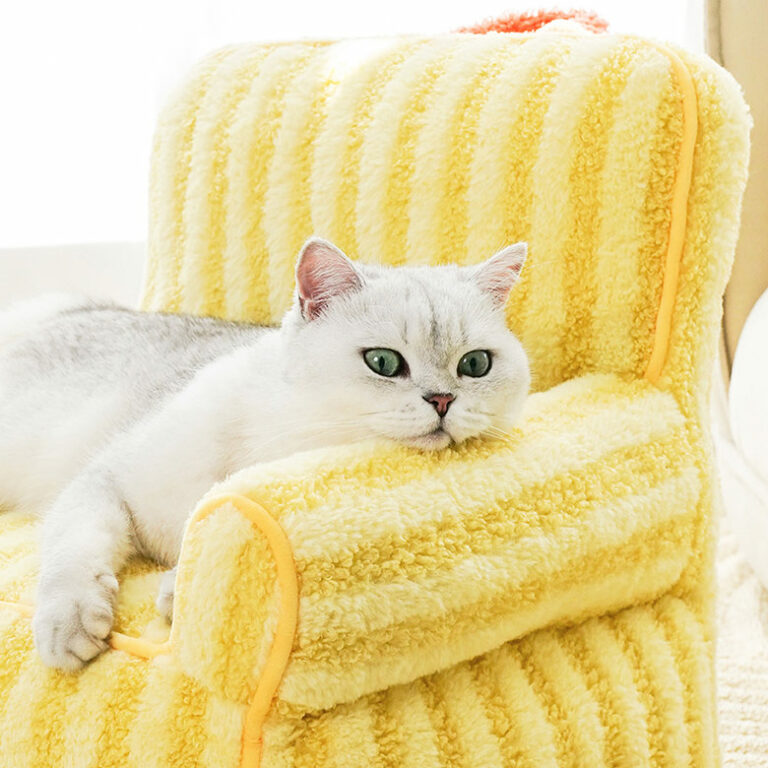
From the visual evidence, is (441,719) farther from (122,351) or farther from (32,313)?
(32,313)

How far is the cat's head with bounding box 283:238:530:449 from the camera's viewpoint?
0.96m

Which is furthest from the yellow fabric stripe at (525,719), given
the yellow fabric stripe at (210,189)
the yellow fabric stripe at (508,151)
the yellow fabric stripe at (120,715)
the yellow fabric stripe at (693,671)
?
the yellow fabric stripe at (210,189)

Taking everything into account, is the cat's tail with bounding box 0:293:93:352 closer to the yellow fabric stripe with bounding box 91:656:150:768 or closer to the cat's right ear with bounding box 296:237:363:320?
the cat's right ear with bounding box 296:237:363:320

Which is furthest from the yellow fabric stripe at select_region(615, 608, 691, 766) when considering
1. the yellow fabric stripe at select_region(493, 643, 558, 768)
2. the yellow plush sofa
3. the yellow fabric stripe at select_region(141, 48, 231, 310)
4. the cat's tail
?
the cat's tail

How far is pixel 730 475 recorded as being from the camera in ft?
6.62

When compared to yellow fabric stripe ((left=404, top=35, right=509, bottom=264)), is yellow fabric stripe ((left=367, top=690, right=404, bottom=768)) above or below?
below

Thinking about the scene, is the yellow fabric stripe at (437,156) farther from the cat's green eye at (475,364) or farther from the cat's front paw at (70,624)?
the cat's front paw at (70,624)

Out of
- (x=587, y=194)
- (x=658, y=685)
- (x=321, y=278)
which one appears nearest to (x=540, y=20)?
(x=587, y=194)

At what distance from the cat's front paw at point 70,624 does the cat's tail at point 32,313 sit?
819mm

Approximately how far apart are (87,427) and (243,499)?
2.09ft

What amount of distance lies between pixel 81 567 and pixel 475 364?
18.8 inches

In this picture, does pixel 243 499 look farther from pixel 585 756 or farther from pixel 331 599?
pixel 585 756

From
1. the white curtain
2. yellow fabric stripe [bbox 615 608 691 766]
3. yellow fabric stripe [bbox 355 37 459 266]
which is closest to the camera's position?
yellow fabric stripe [bbox 615 608 691 766]

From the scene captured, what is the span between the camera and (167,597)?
90cm
